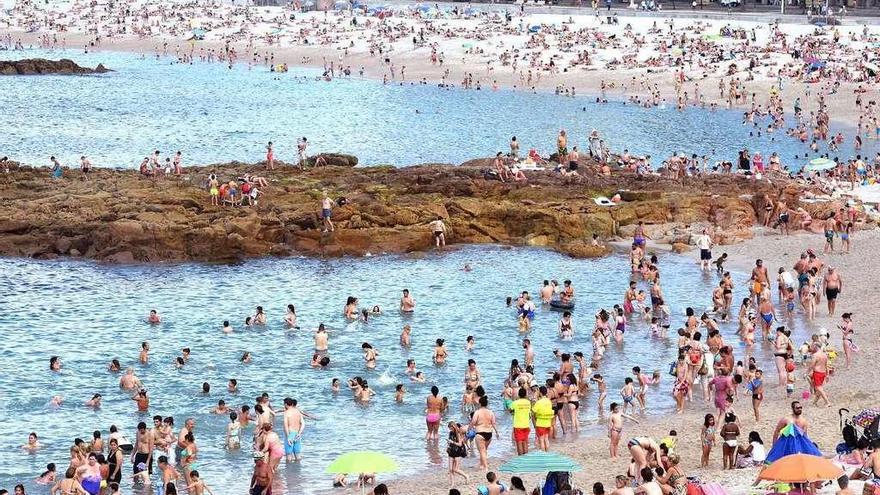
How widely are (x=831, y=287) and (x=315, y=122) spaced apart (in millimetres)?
46158

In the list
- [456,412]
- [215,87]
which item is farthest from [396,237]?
[215,87]

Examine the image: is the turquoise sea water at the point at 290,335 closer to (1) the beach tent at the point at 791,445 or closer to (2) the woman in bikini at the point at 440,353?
(2) the woman in bikini at the point at 440,353

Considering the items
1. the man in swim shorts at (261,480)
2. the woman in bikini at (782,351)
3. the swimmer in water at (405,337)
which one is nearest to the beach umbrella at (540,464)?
the man in swim shorts at (261,480)

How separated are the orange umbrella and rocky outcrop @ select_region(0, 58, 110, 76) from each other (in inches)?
3377

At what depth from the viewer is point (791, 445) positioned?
725 inches

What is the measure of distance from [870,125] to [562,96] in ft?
67.4

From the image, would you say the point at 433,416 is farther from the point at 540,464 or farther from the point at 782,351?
the point at 782,351

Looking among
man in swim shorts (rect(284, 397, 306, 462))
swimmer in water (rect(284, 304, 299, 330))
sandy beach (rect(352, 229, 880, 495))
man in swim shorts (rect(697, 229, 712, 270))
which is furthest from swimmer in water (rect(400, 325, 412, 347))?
man in swim shorts (rect(697, 229, 712, 270))

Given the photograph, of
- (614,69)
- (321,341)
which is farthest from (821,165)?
(614,69)

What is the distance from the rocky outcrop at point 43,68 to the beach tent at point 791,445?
3333 inches

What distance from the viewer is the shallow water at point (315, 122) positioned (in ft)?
202

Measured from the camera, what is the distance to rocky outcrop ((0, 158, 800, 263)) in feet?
125

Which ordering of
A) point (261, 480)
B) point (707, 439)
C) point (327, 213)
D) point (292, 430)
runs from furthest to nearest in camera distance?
1. point (327, 213)
2. point (292, 430)
3. point (707, 439)
4. point (261, 480)

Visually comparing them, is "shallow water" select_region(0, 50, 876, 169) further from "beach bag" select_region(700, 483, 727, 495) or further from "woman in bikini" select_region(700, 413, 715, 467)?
"beach bag" select_region(700, 483, 727, 495)
